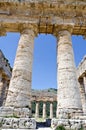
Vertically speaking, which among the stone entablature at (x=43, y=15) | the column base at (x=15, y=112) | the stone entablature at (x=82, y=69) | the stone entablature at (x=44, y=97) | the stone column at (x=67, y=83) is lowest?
the column base at (x=15, y=112)

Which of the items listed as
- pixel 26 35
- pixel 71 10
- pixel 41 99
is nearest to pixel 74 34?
pixel 71 10

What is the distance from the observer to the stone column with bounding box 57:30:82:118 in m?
9.79

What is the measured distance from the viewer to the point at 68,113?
9562mm

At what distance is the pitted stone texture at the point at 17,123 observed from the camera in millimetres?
8114

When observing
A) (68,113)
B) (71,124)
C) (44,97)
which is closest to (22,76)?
(68,113)

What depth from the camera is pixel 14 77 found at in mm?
10930

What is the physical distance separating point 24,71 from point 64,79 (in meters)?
2.88

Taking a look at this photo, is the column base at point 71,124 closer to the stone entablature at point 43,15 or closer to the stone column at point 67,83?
the stone column at point 67,83

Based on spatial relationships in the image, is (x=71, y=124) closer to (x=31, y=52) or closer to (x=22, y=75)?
(x=22, y=75)

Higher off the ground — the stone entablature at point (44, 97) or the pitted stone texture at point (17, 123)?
the stone entablature at point (44, 97)

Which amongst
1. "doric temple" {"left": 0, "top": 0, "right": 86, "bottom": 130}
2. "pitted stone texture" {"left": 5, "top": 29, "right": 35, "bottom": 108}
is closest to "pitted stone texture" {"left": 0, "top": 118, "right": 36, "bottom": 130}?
"doric temple" {"left": 0, "top": 0, "right": 86, "bottom": 130}

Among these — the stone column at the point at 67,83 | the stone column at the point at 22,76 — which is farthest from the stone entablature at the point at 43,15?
the stone column at the point at 67,83

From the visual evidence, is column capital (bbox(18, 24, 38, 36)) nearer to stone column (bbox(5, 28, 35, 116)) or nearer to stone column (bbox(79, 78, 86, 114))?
stone column (bbox(5, 28, 35, 116))

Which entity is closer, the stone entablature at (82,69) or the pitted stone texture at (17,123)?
the pitted stone texture at (17,123)
